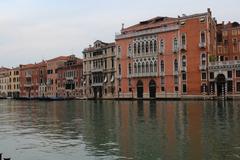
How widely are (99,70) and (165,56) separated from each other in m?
17.6

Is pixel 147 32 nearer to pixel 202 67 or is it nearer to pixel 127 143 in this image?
pixel 202 67

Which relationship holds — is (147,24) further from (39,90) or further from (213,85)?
(39,90)

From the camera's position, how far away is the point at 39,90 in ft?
341

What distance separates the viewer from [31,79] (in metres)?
108

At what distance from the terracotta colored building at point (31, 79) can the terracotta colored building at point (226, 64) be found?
5139cm

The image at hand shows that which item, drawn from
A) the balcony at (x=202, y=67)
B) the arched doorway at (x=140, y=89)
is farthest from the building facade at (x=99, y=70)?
the balcony at (x=202, y=67)

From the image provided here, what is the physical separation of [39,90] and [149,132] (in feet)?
286

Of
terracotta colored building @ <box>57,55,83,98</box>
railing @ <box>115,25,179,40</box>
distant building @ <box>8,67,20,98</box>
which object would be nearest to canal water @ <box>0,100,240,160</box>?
railing @ <box>115,25,179,40</box>

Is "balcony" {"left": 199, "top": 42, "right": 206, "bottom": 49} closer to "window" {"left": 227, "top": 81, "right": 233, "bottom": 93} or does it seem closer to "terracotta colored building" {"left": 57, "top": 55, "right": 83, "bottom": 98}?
"window" {"left": 227, "top": 81, "right": 233, "bottom": 93}

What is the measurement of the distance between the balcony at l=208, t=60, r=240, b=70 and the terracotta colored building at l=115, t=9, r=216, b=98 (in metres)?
1.04

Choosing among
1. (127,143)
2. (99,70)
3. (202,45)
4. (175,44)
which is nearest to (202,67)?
(202,45)

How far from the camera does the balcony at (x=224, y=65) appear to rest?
57122mm

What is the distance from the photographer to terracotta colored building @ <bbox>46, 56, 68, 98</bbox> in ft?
316

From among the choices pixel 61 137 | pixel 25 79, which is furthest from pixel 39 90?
pixel 61 137
